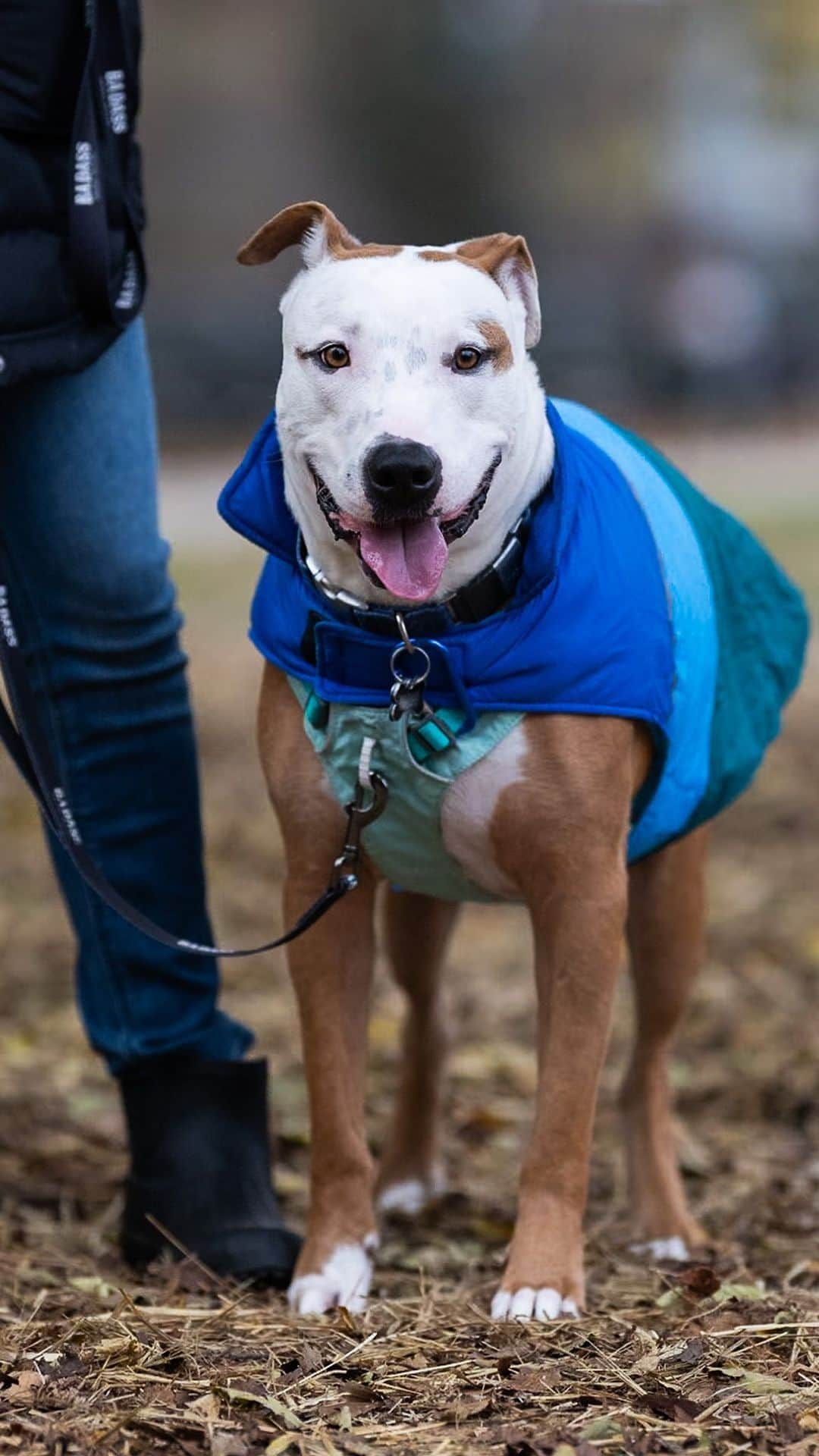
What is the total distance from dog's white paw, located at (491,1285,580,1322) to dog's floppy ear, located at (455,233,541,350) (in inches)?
59.2

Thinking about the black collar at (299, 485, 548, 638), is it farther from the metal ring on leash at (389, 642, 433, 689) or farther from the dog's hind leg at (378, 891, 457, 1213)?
the dog's hind leg at (378, 891, 457, 1213)

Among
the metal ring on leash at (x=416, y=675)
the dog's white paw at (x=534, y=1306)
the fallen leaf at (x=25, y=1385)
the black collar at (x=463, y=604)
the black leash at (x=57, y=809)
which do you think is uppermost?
the black collar at (x=463, y=604)

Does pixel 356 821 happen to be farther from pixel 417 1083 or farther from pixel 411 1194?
pixel 411 1194

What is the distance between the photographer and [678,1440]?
8.57 feet

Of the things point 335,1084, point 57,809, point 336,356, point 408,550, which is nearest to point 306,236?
point 336,356

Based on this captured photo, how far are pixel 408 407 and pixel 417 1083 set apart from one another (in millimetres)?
1750

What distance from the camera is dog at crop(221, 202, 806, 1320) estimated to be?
3.04 m

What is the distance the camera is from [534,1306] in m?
3.26

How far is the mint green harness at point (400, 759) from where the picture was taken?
322cm

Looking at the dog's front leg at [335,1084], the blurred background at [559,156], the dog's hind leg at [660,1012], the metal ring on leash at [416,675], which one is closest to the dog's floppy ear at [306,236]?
the metal ring on leash at [416,675]

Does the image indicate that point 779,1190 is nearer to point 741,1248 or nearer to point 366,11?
point 741,1248

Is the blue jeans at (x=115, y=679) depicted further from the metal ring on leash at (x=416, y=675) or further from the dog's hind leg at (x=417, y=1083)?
the metal ring on leash at (x=416, y=675)

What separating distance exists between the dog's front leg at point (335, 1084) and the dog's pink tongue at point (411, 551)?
63 cm

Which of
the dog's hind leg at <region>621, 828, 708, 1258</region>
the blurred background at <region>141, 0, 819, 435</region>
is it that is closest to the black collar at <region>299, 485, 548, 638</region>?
the dog's hind leg at <region>621, 828, 708, 1258</region>
